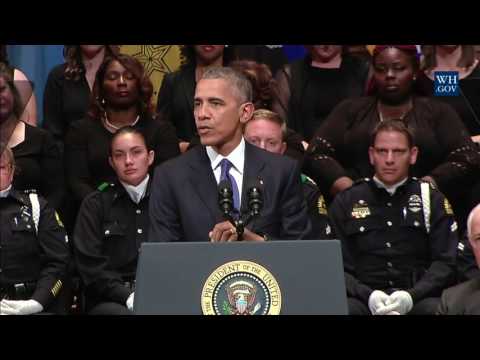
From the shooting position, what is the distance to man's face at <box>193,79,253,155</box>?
464cm

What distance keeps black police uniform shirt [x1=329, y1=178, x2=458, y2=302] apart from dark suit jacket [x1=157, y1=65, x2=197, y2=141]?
100 cm

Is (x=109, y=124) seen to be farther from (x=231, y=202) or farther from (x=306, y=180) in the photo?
(x=231, y=202)

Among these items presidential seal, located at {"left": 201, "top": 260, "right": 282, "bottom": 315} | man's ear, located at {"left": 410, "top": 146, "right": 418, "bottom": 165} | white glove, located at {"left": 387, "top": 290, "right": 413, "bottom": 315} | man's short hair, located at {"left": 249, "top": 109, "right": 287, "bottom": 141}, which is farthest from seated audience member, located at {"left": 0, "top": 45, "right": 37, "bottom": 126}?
presidential seal, located at {"left": 201, "top": 260, "right": 282, "bottom": 315}

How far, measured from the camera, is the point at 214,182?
466 centimetres

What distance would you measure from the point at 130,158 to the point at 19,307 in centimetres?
99

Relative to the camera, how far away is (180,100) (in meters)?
6.23

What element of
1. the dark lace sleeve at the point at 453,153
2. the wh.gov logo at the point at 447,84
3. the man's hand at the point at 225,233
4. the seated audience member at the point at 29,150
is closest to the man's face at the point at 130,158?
the seated audience member at the point at 29,150

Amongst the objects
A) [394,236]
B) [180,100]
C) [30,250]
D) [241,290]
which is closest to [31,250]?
[30,250]

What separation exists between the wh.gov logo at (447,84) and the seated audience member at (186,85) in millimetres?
1177

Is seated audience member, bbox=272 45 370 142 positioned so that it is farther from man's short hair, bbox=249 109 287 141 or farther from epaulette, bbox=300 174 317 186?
epaulette, bbox=300 174 317 186

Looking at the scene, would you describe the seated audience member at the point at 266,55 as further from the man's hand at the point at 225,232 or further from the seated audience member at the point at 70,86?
the man's hand at the point at 225,232

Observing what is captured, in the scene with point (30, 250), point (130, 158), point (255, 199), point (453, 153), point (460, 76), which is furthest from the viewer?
point (460, 76)

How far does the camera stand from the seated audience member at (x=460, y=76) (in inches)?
240
